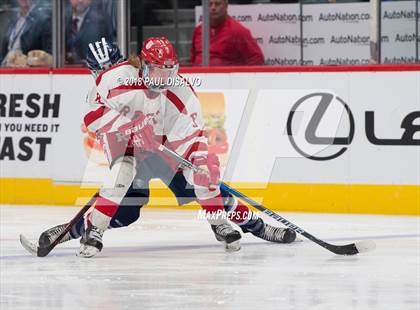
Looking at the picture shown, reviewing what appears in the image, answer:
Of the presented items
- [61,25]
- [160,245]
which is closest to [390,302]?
[160,245]

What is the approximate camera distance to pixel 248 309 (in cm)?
520

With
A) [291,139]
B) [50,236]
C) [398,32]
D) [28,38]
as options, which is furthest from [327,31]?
[50,236]

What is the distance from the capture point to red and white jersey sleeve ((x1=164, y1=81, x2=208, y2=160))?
269 inches

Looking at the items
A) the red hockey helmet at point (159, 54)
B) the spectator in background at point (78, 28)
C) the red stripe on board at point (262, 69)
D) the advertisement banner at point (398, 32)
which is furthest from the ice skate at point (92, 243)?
the spectator in background at point (78, 28)

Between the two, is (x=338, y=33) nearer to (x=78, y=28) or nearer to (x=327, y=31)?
(x=327, y=31)

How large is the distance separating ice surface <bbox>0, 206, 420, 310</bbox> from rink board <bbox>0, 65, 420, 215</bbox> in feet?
1.64

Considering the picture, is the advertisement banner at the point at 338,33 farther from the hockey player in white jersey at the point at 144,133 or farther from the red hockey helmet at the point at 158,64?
the red hockey helmet at the point at 158,64

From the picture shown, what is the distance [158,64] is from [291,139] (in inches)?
105

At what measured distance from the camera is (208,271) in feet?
20.9

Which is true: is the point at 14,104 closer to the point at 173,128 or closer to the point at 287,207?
the point at 287,207

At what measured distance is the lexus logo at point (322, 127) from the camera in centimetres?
905

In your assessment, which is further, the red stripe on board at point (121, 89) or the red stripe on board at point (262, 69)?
the red stripe on board at point (262, 69)

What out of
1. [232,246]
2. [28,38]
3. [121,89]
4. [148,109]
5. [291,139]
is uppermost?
[28,38]

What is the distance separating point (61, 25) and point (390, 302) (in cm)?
530
